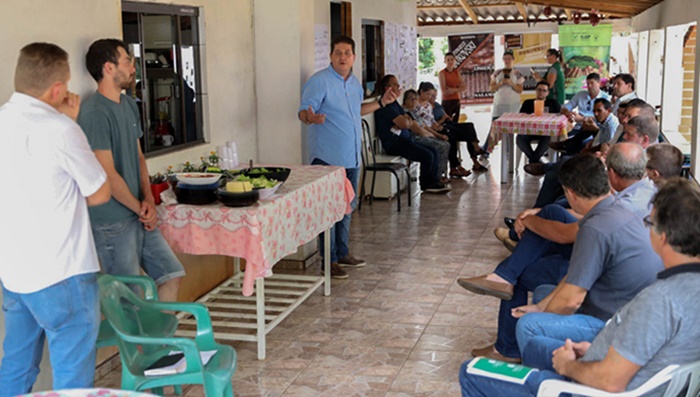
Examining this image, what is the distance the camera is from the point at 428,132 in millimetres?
9281

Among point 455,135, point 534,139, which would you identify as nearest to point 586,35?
point 534,139

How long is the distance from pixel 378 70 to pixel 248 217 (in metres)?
5.64

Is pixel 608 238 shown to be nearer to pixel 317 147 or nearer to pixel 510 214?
pixel 317 147

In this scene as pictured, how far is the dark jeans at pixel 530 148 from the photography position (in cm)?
984

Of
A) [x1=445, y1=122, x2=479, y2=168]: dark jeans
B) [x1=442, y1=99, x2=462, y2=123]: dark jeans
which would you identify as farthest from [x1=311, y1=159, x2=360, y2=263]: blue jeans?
[x1=442, y1=99, x2=462, y2=123]: dark jeans

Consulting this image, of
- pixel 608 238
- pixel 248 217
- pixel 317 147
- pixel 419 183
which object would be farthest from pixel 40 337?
pixel 419 183

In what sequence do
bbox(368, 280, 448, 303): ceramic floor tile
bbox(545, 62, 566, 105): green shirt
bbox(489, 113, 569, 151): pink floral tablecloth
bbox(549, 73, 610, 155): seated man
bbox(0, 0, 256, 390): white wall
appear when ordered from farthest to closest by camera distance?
bbox(545, 62, 566, 105): green shirt → bbox(489, 113, 569, 151): pink floral tablecloth → bbox(549, 73, 610, 155): seated man → bbox(368, 280, 448, 303): ceramic floor tile → bbox(0, 0, 256, 390): white wall

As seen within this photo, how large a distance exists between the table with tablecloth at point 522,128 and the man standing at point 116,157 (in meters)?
6.23

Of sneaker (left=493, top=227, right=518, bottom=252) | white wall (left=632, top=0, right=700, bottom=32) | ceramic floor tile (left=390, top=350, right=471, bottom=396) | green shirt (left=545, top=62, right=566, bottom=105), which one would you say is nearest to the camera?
ceramic floor tile (left=390, top=350, right=471, bottom=396)

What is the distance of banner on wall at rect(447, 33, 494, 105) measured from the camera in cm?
1628

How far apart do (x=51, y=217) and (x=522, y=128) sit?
23.8ft

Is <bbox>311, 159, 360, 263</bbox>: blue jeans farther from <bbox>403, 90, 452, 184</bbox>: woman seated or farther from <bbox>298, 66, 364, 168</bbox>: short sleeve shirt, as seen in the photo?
<bbox>403, 90, 452, 184</bbox>: woman seated

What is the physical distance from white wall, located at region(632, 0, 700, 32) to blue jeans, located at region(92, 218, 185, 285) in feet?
21.2

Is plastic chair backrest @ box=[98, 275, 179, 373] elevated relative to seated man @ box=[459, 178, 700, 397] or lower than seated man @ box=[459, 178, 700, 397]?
lower
